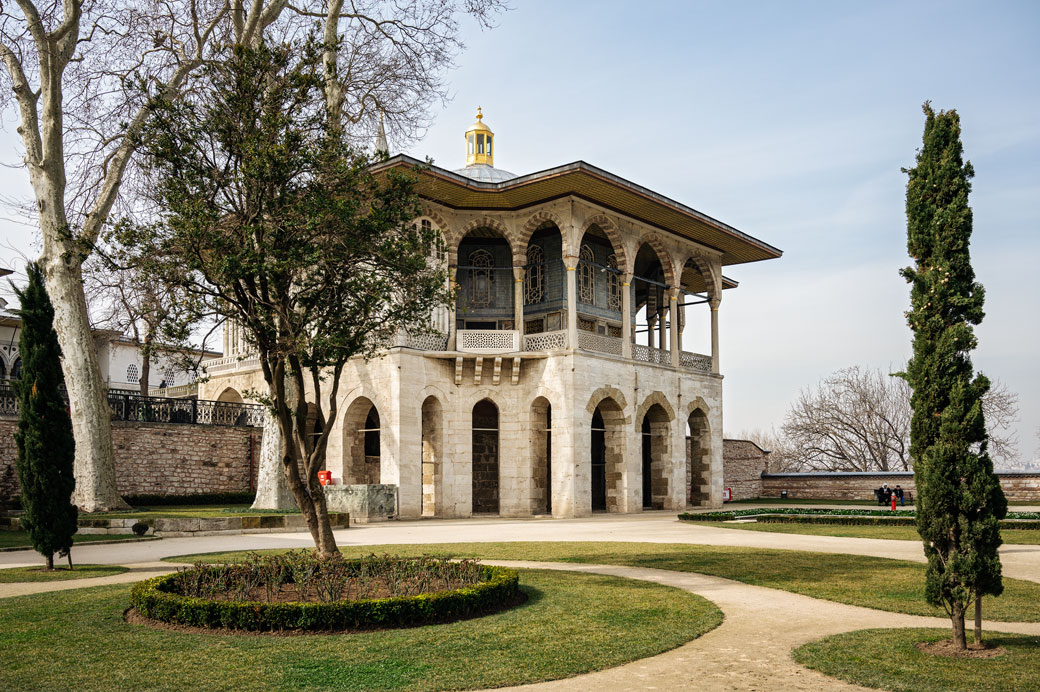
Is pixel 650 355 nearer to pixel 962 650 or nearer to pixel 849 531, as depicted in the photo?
A: pixel 849 531

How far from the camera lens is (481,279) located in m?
27.5

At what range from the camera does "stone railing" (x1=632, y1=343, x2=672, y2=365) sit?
27453 mm

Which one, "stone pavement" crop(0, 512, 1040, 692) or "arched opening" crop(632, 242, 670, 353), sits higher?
"arched opening" crop(632, 242, 670, 353)

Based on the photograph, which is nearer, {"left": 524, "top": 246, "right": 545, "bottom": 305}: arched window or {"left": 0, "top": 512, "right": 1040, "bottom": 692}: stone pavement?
{"left": 0, "top": 512, "right": 1040, "bottom": 692}: stone pavement

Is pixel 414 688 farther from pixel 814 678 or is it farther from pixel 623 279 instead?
pixel 623 279

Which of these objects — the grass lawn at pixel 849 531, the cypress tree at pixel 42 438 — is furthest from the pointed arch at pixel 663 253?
the cypress tree at pixel 42 438

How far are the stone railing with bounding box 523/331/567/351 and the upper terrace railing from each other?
869 centimetres

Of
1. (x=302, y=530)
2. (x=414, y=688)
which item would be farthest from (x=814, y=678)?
(x=302, y=530)

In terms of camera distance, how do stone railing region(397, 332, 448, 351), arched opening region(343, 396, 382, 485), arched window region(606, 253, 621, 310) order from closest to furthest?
stone railing region(397, 332, 448, 351)
arched opening region(343, 396, 382, 485)
arched window region(606, 253, 621, 310)

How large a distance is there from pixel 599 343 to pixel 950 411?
1991 cm

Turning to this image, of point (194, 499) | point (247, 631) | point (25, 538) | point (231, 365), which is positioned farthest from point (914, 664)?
point (231, 365)

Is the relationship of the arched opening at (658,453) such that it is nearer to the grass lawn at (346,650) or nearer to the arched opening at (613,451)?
the arched opening at (613,451)

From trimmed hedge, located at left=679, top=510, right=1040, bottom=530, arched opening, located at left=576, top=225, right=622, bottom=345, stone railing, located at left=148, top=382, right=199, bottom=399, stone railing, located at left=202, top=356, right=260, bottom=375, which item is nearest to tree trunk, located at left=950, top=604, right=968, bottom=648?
trimmed hedge, located at left=679, top=510, right=1040, bottom=530

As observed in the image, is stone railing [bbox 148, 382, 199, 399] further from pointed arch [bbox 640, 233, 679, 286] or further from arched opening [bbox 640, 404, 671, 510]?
pointed arch [bbox 640, 233, 679, 286]
